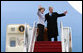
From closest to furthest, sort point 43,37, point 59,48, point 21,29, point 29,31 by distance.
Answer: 1. point 59,48
2. point 43,37
3. point 29,31
4. point 21,29

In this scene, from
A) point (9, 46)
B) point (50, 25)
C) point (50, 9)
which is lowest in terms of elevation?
point (9, 46)

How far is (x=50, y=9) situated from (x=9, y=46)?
1305 cm

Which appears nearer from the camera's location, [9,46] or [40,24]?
[40,24]

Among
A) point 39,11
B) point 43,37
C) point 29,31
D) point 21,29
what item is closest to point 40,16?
point 39,11

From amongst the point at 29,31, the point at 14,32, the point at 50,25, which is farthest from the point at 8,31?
the point at 50,25

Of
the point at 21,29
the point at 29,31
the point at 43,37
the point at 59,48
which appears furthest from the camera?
the point at 21,29

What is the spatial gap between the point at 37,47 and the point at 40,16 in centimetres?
102

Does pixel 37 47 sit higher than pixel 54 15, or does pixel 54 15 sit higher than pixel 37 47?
pixel 54 15

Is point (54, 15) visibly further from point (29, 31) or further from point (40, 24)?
point (29, 31)

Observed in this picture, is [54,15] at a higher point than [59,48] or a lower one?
higher

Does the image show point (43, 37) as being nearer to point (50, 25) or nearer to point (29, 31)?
point (50, 25)

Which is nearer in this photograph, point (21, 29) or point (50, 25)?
point (50, 25)

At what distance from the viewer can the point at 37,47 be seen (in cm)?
832

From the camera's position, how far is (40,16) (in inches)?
331
